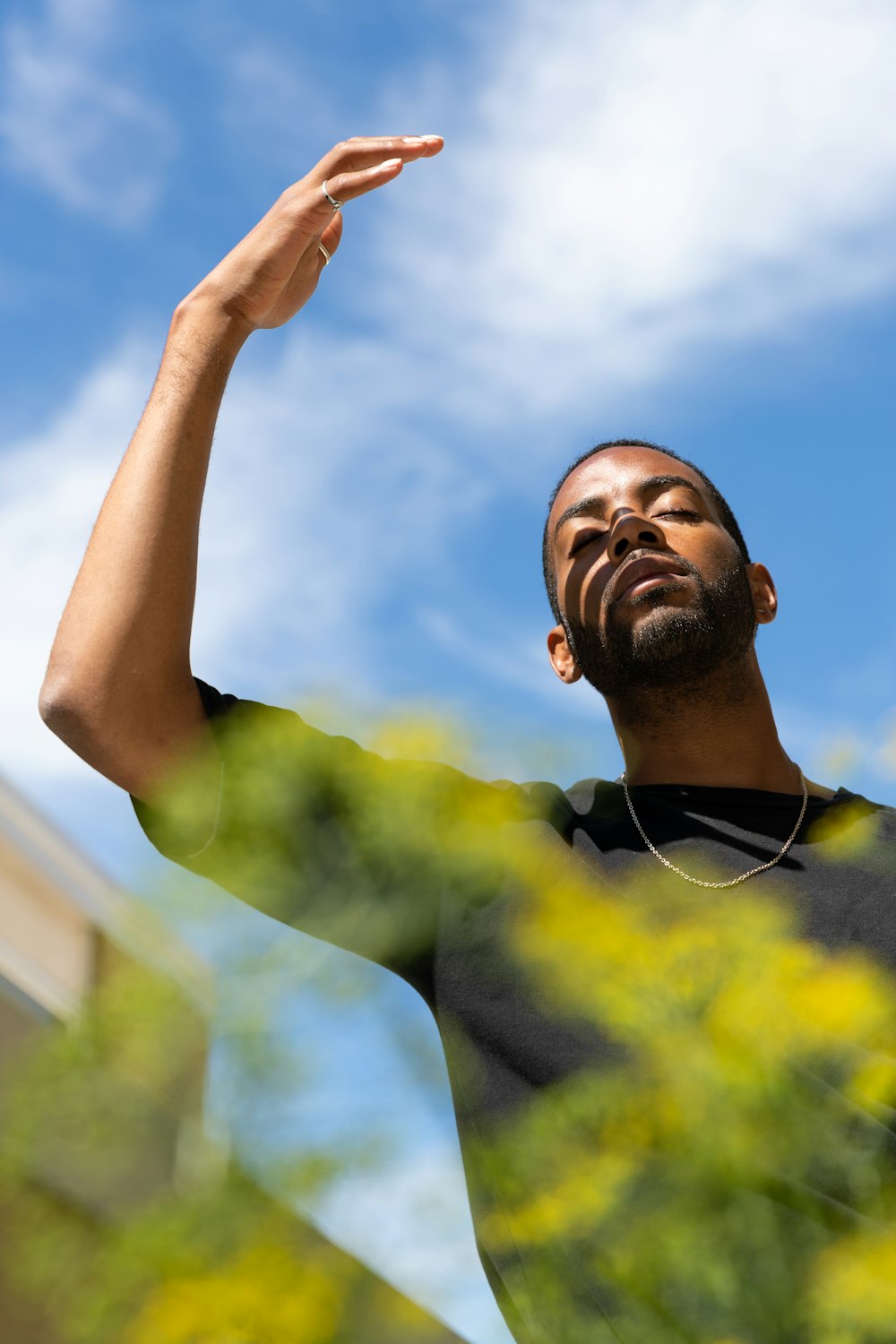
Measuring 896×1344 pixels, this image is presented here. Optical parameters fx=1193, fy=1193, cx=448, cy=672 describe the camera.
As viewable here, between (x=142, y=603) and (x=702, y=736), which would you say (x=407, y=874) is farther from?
(x=702, y=736)

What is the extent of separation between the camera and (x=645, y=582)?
1.50m

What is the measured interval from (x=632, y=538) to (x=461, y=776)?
1.08 metres

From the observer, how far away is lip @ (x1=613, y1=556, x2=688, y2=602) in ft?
4.93

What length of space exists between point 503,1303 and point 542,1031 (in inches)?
7.5

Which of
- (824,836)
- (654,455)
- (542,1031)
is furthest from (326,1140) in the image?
(654,455)

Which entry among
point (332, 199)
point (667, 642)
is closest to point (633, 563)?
point (667, 642)

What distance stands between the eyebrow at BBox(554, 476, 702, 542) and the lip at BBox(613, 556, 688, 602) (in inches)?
8.4

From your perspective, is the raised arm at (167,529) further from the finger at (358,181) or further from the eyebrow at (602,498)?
the eyebrow at (602,498)

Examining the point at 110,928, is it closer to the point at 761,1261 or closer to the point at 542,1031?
the point at 761,1261

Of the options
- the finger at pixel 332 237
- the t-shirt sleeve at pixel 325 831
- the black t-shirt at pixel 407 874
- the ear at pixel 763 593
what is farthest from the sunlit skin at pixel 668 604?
the t-shirt sleeve at pixel 325 831

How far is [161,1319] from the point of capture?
356 mm

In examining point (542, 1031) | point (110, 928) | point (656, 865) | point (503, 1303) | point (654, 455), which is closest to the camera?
point (110, 928)

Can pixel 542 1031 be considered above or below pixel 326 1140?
above

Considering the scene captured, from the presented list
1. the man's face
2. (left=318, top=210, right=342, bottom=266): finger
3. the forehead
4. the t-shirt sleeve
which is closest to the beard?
the man's face
